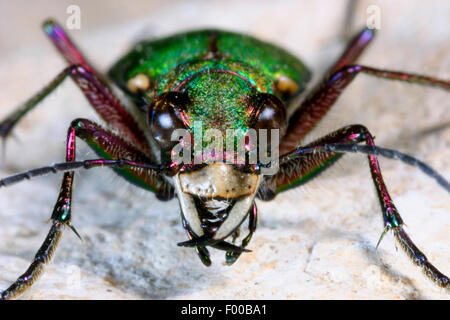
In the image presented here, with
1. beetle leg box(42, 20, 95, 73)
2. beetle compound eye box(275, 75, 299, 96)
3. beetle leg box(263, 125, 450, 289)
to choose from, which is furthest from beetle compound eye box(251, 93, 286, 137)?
beetle leg box(42, 20, 95, 73)

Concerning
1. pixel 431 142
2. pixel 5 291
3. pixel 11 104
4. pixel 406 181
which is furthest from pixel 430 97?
pixel 11 104

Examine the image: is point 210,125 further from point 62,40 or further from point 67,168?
point 62,40

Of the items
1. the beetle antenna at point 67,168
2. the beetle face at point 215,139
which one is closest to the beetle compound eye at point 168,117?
the beetle face at point 215,139

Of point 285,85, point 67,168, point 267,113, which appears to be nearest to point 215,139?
point 267,113

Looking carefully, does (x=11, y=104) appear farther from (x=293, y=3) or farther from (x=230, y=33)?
(x=293, y=3)

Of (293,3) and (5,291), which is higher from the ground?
(293,3)

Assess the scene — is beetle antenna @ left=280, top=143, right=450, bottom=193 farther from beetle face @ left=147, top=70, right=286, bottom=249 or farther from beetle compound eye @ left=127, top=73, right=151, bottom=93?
beetle compound eye @ left=127, top=73, right=151, bottom=93
